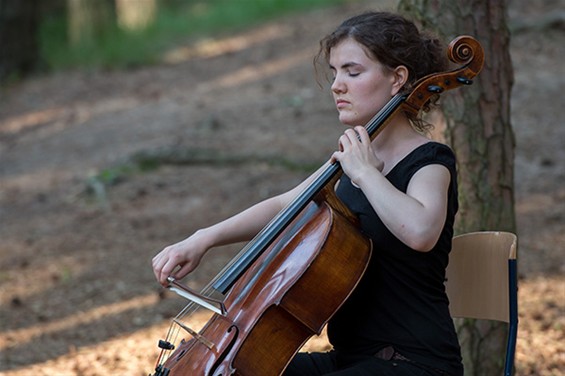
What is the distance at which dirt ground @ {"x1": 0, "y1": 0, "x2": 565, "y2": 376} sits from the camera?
5.20 metres

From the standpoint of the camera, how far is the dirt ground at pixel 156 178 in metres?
A: 5.20

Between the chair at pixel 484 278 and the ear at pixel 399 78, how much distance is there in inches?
22.7

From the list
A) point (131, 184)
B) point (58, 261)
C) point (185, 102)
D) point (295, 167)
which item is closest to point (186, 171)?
point (131, 184)

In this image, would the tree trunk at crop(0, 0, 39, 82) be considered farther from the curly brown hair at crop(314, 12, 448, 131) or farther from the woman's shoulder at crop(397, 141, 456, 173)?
the woman's shoulder at crop(397, 141, 456, 173)

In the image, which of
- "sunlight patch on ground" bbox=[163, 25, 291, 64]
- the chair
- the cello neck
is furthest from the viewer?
"sunlight patch on ground" bbox=[163, 25, 291, 64]

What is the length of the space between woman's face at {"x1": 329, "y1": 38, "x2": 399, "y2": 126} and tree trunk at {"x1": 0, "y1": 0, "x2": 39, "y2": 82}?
35.9ft

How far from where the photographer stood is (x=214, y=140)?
857 cm

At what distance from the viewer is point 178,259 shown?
9.73 feet

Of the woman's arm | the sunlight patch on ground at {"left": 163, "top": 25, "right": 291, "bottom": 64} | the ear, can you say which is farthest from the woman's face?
the sunlight patch on ground at {"left": 163, "top": 25, "right": 291, "bottom": 64}

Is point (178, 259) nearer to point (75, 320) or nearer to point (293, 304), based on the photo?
point (293, 304)

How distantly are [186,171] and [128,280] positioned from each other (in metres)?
2.04

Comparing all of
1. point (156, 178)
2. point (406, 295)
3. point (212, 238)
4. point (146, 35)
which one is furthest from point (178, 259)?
point (146, 35)

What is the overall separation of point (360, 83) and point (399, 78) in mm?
119

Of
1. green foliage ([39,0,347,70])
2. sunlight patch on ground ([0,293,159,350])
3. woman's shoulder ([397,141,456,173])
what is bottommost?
sunlight patch on ground ([0,293,159,350])
